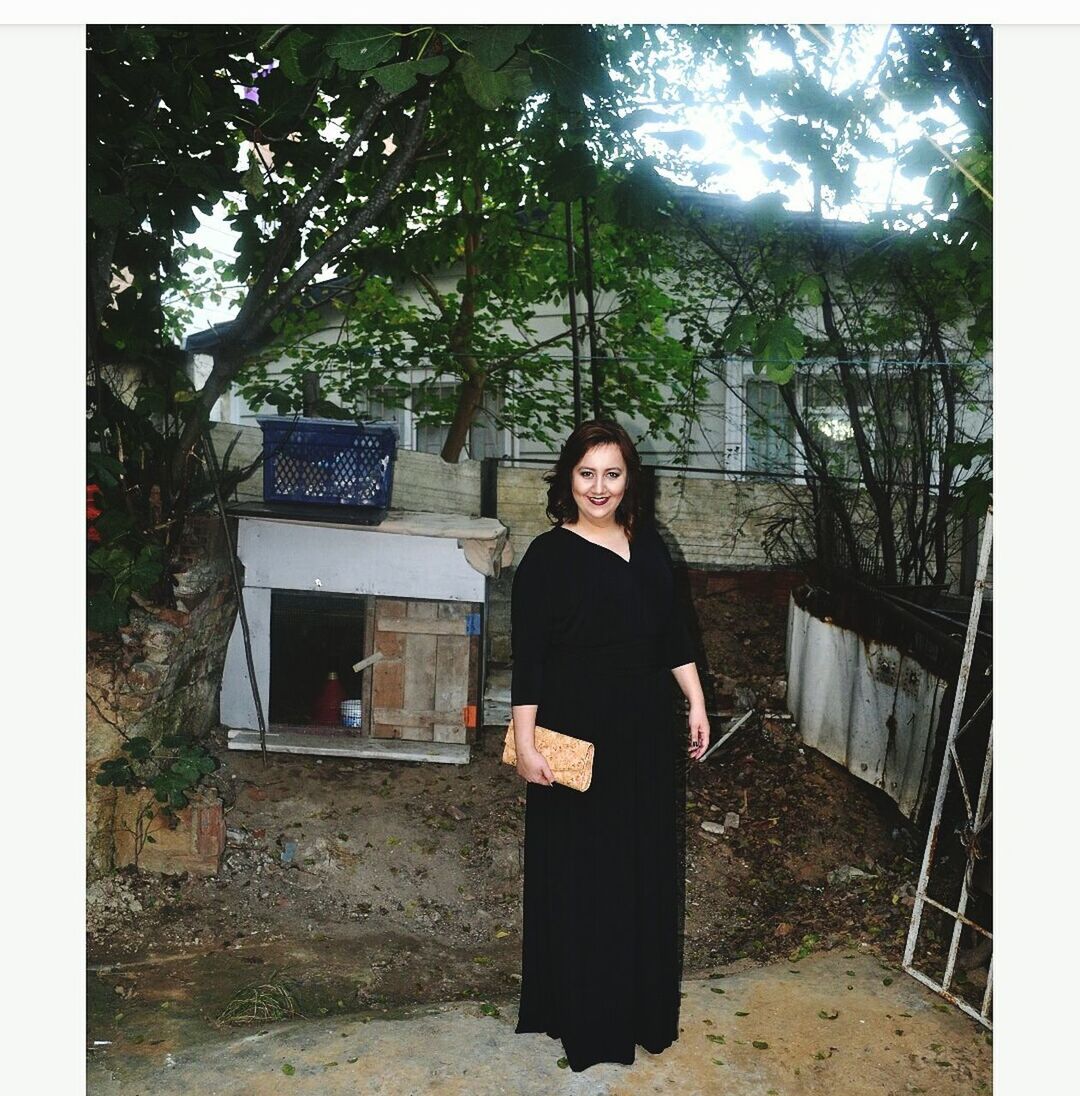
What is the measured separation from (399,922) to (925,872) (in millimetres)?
2517

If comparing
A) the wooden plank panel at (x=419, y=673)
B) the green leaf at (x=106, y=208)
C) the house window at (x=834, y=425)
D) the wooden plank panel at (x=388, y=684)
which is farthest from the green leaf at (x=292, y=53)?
the house window at (x=834, y=425)

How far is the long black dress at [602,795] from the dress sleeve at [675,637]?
2 centimetres

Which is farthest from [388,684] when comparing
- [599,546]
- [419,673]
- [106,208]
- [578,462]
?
[578,462]

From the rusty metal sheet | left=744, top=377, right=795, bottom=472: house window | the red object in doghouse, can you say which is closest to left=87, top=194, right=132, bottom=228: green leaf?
the red object in doghouse

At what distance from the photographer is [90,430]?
483cm

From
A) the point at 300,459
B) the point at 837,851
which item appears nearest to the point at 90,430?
the point at 300,459

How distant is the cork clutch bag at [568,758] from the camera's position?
2.86 meters

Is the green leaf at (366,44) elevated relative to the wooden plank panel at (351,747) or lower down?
elevated

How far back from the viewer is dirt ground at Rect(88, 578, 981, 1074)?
420cm

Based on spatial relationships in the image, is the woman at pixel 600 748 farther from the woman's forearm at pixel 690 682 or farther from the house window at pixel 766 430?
→ the house window at pixel 766 430

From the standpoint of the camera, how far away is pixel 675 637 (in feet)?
10.1

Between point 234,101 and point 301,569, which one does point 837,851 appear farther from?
point 234,101

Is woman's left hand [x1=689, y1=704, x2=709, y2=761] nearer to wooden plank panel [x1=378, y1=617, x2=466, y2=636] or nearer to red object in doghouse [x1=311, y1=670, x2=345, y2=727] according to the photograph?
wooden plank panel [x1=378, y1=617, x2=466, y2=636]

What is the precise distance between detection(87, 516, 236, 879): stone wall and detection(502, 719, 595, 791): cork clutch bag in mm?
2749
